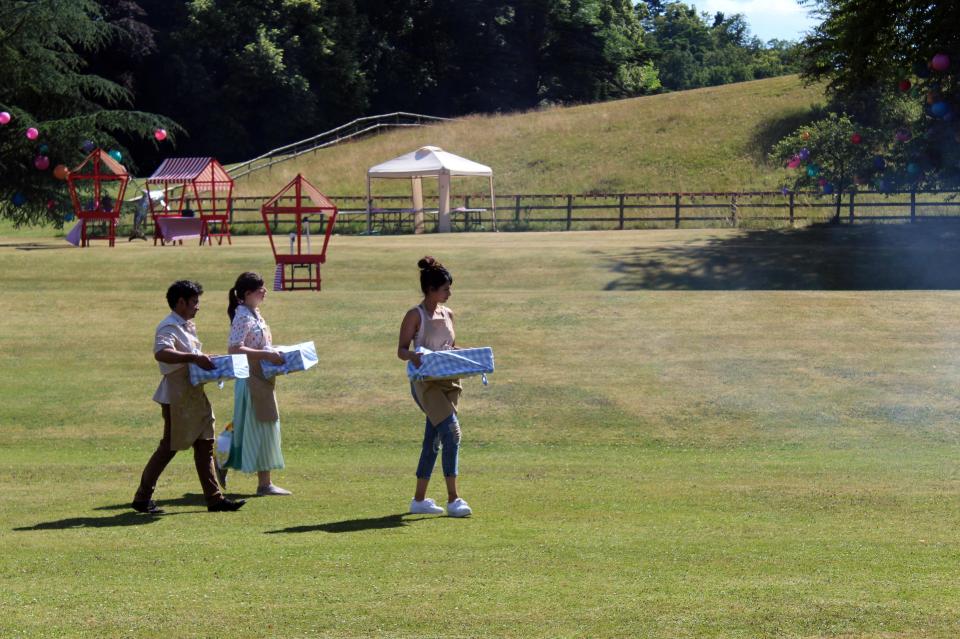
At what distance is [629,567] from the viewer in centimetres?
776

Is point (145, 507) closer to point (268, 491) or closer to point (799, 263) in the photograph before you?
point (268, 491)

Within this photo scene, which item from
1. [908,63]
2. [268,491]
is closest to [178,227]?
[908,63]

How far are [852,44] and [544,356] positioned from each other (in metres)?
19.4

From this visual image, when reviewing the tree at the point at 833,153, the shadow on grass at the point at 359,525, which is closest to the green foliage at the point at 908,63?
the tree at the point at 833,153

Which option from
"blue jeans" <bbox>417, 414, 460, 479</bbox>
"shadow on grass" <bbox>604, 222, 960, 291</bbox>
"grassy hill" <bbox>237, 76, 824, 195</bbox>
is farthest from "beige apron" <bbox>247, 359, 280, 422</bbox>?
"grassy hill" <bbox>237, 76, 824, 195</bbox>

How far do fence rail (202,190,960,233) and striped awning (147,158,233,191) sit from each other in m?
5.99

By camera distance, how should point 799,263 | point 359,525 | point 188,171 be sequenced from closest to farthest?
point 359,525 → point 799,263 → point 188,171

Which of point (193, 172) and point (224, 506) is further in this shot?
point (193, 172)

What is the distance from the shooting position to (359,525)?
9.34m

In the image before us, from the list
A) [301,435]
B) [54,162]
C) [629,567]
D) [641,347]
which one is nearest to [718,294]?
[641,347]

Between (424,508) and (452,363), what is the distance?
1258mm

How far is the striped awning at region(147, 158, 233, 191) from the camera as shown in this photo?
39.0 meters

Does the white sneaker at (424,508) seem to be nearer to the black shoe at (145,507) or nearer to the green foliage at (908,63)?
the black shoe at (145,507)

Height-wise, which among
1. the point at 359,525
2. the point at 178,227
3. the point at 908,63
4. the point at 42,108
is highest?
the point at 908,63
